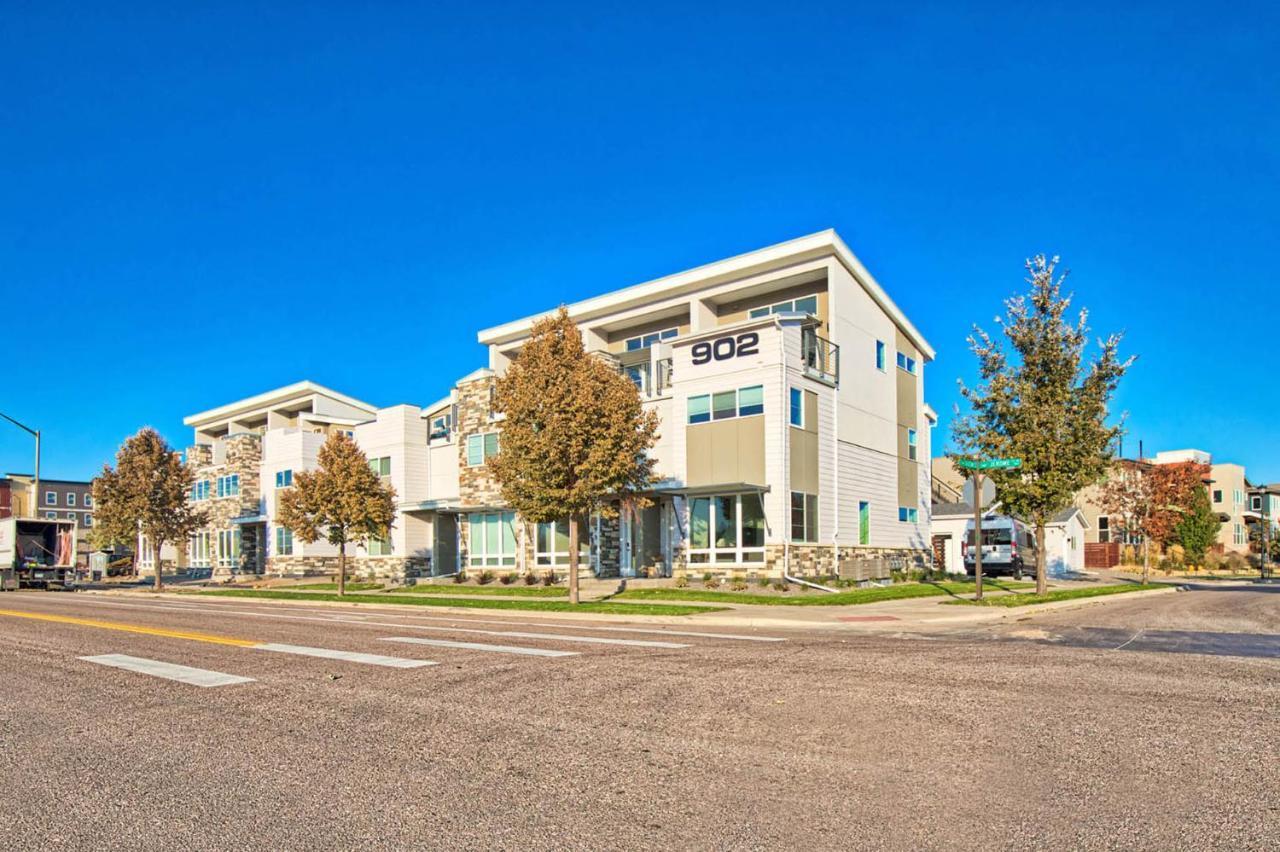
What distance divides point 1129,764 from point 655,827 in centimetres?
340

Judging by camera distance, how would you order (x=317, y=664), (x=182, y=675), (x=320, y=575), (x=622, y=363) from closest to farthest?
(x=182, y=675) < (x=317, y=664) < (x=622, y=363) < (x=320, y=575)

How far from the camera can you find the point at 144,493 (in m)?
41.6

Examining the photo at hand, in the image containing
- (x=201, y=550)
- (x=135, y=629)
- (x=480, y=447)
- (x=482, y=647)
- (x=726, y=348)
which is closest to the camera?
(x=482, y=647)

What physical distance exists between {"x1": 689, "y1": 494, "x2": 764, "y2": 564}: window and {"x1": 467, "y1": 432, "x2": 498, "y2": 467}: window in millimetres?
11376

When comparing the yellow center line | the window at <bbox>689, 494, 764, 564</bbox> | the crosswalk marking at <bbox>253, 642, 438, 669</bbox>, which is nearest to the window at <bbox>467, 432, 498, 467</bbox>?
the window at <bbox>689, 494, 764, 564</bbox>

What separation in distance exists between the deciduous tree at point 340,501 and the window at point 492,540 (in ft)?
19.8

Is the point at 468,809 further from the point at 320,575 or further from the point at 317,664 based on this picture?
the point at 320,575

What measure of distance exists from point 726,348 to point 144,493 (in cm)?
2757

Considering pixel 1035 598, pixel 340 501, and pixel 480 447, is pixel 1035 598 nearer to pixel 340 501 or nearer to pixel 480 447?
pixel 340 501

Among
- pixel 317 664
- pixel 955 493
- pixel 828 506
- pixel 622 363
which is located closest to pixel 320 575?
pixel 622 363

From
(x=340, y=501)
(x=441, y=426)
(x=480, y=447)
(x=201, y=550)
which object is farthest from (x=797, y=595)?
(x=201, y=550)

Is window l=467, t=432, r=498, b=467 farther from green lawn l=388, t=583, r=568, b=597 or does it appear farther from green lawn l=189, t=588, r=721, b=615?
green lawn l=189, t=588, r=721, b=615

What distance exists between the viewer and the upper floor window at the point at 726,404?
1201 inches

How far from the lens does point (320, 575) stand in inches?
1930
